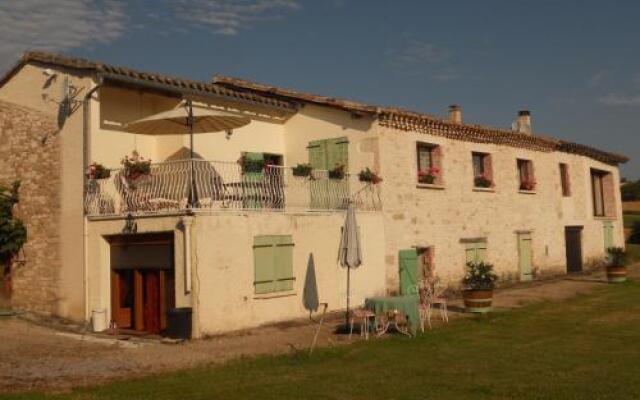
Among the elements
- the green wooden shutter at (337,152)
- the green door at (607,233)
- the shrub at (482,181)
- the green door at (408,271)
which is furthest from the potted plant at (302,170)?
the green door at (607,233)

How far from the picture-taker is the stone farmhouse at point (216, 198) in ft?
41.9

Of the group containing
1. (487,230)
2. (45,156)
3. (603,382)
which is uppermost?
(45,156)

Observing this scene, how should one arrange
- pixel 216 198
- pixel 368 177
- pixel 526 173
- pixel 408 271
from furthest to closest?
pixel 526 173 < pixel 408 271 < pixel 368 177 < pixel 216 198

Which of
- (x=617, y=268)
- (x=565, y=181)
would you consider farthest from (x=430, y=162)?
(x=565, y=181)

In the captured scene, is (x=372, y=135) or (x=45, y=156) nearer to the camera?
(x=45, y=156)

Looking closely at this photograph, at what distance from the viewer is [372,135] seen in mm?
16531

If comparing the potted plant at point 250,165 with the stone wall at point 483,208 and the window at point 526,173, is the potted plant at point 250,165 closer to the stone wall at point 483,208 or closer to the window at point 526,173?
the stone wall at point 483,208

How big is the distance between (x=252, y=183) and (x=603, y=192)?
67.4 feet

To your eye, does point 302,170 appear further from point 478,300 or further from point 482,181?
point 482,181

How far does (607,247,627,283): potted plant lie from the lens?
1997 cm

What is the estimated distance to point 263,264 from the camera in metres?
13.2

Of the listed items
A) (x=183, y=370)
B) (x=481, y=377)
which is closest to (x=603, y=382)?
(x=481, y=377)

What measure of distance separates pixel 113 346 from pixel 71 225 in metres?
3.63

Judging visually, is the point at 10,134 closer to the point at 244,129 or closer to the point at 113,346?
the point at 244,129
